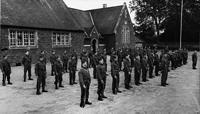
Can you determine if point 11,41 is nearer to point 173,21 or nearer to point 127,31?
point 127,31

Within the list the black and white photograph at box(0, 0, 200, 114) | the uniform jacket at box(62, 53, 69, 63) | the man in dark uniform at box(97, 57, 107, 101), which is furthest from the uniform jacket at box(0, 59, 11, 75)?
the man in dark uniform at box(97, 57, 107, 101)

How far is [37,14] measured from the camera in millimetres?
24641

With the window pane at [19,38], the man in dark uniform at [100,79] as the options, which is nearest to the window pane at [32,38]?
the window pane at [19,38]

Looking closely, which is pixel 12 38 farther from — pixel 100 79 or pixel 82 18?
pixel 82 18

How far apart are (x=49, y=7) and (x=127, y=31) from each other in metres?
18.0

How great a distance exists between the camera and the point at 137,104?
9383mm

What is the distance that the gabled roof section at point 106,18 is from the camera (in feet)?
126

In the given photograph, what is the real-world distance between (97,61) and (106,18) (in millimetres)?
26493

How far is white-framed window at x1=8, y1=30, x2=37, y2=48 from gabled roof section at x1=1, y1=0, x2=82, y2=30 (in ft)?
2.53

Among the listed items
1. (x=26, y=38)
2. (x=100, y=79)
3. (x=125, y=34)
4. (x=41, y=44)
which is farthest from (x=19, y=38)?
(x=125, y=34)

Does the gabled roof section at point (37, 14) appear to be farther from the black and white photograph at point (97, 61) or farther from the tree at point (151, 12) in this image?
the tree at point (151, 12)

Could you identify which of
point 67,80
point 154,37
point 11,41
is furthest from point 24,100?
point 154,37

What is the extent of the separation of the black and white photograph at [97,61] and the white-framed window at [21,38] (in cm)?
9

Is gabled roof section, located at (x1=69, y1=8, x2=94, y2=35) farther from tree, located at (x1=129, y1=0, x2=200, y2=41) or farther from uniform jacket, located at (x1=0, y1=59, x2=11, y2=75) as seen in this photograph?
uniform jacket, located at (x1=0, y1=59, x2=11, y2=75)
